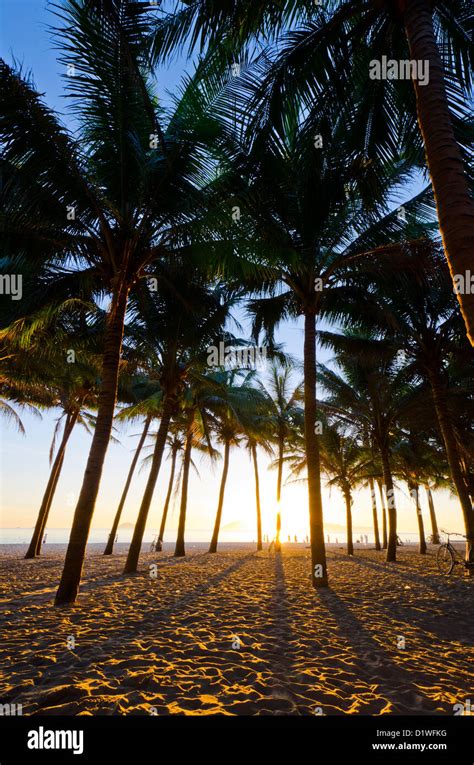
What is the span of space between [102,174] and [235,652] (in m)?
7.57

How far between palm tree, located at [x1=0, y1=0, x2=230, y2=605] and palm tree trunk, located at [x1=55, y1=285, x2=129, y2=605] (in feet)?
0.06

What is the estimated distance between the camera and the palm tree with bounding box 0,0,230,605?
5484 mm

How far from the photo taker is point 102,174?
665 cm

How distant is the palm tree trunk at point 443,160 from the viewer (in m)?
3.12

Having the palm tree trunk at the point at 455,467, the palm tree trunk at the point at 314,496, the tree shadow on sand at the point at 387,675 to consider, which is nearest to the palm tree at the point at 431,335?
the palm tree trunk at the point at 455,467

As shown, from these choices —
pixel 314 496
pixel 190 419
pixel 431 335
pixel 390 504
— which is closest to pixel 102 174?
pixel 314 496

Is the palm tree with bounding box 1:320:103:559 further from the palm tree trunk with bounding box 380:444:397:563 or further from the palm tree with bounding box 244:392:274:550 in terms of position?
the palm tree trunk with bounding box 380:444:397:563

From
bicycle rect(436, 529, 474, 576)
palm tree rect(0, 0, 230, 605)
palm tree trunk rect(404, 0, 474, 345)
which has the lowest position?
bicycle rect(436, 529, 474, 576)

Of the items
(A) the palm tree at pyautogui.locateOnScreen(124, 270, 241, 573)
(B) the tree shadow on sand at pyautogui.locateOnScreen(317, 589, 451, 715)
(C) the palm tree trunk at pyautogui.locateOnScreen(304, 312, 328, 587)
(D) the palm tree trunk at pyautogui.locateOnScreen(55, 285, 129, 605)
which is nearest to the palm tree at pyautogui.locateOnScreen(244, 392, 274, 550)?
(A) the palm tree at pyautogui.locateOnScreen(124, 270, 241, 573)

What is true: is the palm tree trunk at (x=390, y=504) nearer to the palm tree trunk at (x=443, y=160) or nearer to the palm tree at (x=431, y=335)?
the palm tree at (x=431, y=335)

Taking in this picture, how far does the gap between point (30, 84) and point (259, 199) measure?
446 cm

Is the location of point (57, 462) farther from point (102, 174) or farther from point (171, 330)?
point (102, 174)

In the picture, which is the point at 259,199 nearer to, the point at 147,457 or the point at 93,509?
the point at 93,509
